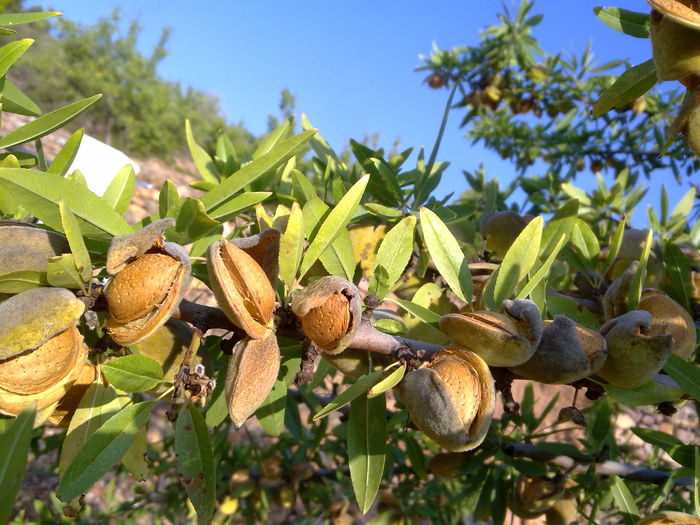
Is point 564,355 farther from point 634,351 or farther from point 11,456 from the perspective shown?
point 11,456

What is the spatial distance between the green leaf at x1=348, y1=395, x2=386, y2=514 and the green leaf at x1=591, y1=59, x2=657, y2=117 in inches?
23.2

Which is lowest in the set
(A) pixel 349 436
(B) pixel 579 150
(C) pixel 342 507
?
(C) pixel 342 507

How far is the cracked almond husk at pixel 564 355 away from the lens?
25.2 inches

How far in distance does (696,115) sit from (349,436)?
63 centimetres

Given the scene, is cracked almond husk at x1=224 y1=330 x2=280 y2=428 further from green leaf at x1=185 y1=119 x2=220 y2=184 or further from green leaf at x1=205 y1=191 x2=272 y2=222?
green leaf at x1=185 y1=119 x2=220 y2=184

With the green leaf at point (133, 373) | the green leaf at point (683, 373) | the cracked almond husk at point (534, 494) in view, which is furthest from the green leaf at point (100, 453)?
the cracked almond husk at point (534, 494)

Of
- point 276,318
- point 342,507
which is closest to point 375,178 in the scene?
point 276,318

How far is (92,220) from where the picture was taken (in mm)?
641

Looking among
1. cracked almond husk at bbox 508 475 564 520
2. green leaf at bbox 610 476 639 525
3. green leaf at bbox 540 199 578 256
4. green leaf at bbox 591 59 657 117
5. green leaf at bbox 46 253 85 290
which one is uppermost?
green leaf at bbox 591 59 657 117

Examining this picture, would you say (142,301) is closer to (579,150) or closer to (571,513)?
(571,513)

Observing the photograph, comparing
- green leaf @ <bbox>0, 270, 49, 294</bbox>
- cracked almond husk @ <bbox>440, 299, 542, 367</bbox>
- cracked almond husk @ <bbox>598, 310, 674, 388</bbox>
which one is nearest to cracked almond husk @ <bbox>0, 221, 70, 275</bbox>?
green leaf @ <bbox>0, 270, 49, 294</bbox>

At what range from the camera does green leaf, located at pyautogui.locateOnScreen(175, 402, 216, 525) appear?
67 centimetres

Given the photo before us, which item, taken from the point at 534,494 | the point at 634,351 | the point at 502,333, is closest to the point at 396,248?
the point at 502,333

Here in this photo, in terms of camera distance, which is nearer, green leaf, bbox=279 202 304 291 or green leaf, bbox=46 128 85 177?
green leaf, bbox=279 202 304 291
